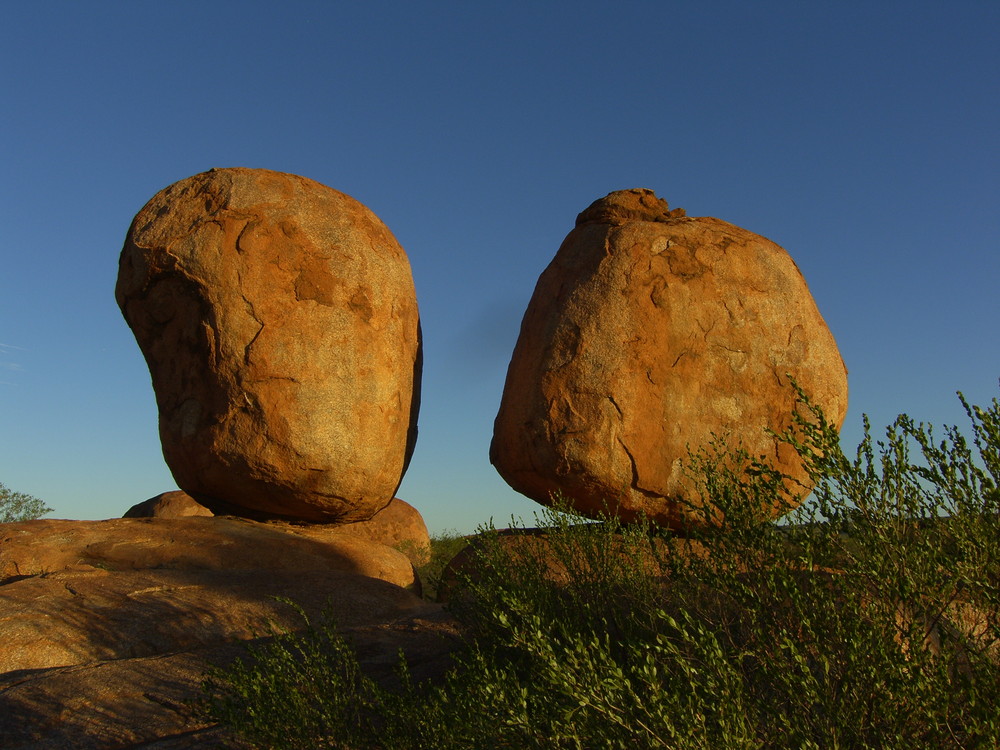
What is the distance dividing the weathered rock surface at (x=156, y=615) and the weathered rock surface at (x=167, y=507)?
13.9ft

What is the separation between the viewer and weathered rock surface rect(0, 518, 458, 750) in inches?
170

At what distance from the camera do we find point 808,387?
7.59m

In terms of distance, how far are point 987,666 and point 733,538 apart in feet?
3.41

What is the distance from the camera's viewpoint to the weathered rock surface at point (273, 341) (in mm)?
7758

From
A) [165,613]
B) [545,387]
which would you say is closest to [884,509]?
[545,387]

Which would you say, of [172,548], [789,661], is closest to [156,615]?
[172,548]

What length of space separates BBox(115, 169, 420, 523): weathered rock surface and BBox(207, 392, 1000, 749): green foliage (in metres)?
3.99

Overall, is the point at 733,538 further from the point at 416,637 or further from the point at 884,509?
the point at 416,637

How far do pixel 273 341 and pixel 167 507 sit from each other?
17.9ft

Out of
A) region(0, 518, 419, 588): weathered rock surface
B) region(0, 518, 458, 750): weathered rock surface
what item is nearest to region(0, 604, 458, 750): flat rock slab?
region(0, 518, 458, 750): weathered rock surface

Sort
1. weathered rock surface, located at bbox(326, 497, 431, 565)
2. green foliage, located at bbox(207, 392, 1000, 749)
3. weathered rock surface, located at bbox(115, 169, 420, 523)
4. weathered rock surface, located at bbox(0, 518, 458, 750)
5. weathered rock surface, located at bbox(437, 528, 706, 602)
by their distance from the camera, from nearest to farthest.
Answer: green foliage, located at bbox(207, 392, 1000, 749) → weathered rock surface, located at bbox(0, 518, 458, 750) → weathered rock surface, located at bbox(437, 528, 706, 602) → weathered rock surface, located at bbox(115, 169, 420, 523) → weathered rock surface, located at bbox(326, 497, 431, 565)

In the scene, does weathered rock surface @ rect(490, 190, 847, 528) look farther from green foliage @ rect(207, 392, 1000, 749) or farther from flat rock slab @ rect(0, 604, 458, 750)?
green foliage @ rect(207, 392, 1000, 749)

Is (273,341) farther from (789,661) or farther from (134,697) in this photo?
(789,661)

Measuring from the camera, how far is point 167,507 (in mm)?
12047
